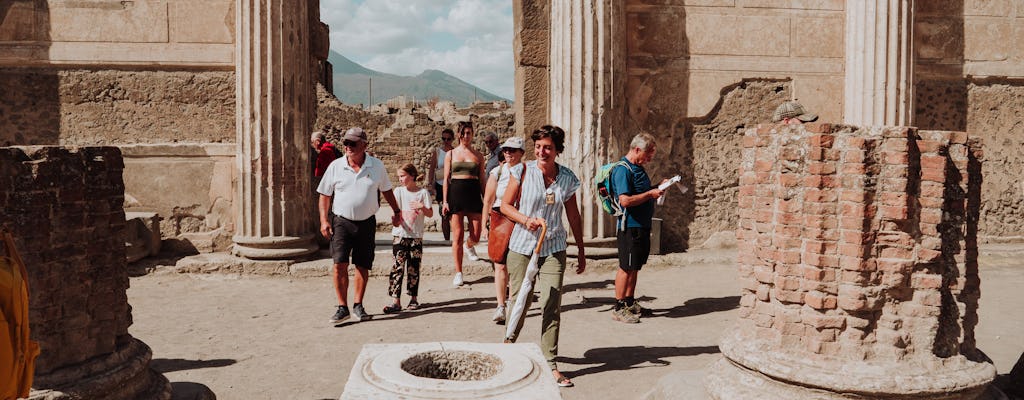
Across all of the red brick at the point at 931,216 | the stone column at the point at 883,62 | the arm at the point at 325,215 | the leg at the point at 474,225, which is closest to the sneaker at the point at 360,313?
the arm at the point at 325,215

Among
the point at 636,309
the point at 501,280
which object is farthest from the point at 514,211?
the point at 636,309

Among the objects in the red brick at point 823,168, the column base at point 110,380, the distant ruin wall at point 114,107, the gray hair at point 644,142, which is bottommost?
the column base at point 110,380

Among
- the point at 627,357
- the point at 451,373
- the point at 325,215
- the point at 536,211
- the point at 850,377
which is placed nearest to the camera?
the point at 451,373

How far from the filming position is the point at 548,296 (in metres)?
4.34

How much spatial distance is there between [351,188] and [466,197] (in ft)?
5.22

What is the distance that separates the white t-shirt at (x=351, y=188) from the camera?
228 inches

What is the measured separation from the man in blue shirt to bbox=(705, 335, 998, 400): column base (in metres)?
2.13

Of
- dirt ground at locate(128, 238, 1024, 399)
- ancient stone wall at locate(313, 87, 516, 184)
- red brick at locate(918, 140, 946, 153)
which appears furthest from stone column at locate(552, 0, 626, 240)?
ancient stone wall at locate(313, 87, 516, 184)

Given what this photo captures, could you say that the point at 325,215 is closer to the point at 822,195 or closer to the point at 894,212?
the point at 822,195

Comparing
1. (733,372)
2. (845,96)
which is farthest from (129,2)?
(845,96)

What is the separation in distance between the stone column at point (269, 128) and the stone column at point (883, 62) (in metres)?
6.28

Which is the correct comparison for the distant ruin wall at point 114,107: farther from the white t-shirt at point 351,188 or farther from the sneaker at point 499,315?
the sneaker at point 499,315

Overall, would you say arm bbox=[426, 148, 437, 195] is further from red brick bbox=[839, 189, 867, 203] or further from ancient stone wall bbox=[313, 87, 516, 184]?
ancient stone wall bbox=[313, 87, 516, 184]

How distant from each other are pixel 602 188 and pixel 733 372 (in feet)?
8.07
